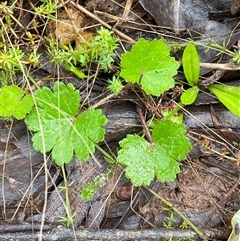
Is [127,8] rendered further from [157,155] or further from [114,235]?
[114,235]

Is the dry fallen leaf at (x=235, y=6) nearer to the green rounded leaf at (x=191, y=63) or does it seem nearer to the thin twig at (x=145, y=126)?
the green rounded leaf at (x=191, y=63)

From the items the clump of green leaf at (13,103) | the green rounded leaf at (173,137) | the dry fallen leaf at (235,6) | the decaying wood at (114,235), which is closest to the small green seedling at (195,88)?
the green rounded leaf at (173,137)

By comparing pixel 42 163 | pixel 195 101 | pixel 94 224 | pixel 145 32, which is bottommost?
pixel 94 224

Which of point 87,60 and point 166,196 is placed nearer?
point 87,60

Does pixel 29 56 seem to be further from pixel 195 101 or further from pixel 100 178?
pixel 195 101

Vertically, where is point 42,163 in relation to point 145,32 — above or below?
below

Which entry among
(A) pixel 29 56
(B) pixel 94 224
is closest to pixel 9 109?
(A) pixel 29 56

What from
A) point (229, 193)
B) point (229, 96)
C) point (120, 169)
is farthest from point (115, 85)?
point (229, 193)
